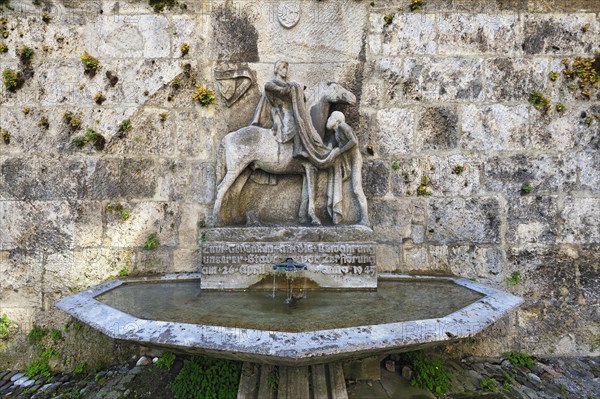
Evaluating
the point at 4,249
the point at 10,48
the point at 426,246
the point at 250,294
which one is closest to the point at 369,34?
the point at 426,246

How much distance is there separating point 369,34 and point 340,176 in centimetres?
147

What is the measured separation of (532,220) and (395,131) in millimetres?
1590

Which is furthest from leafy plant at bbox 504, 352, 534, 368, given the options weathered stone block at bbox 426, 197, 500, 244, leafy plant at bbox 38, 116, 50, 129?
leafy plant at bbox 38, 116, 50, 129

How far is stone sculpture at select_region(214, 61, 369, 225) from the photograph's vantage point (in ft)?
10.9

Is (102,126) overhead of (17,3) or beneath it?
beneath

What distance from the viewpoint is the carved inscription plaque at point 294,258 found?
10.2 ft

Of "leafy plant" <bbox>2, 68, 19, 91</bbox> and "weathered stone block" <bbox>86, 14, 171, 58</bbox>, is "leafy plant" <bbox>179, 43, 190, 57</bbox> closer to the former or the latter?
"weathered stone block" <bbox>86, 14, 171, 58</bbox>

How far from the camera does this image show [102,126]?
12.0 ft

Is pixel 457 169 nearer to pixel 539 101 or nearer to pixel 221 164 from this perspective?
pixel 539 101

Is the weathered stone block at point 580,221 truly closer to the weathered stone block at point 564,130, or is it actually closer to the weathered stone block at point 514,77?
the weathered stone block at point 564,130

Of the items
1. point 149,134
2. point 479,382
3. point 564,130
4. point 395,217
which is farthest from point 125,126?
point 564,130

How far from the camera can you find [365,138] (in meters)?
3.69

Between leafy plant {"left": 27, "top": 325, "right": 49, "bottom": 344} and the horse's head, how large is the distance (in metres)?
3.51

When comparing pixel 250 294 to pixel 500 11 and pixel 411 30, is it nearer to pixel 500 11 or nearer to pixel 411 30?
pixel 411 30
